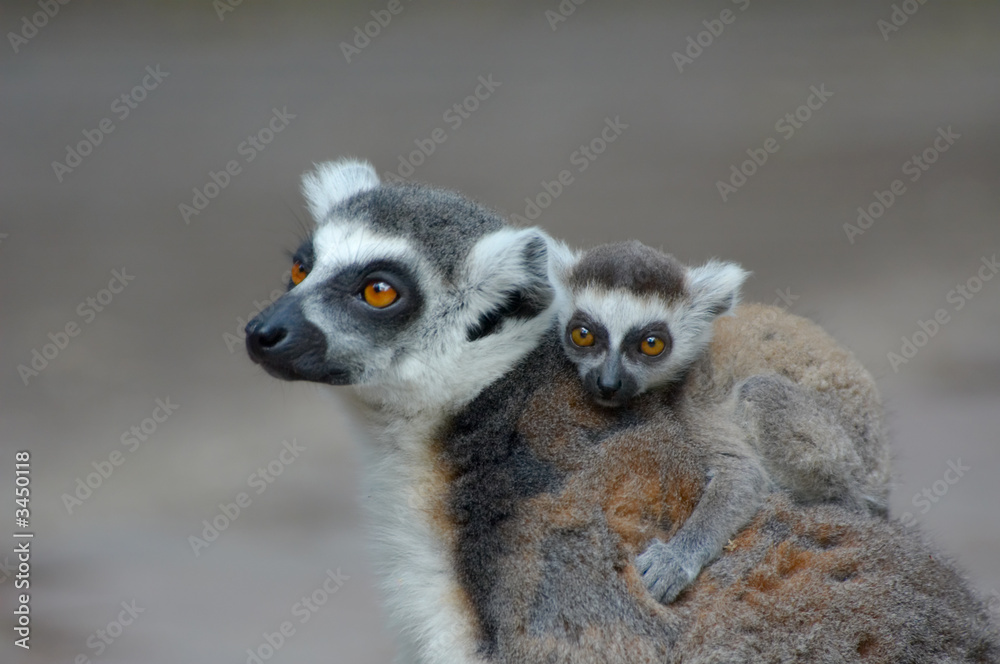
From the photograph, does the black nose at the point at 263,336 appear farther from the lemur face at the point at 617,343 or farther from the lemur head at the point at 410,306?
the lemur face at the point at 617,343

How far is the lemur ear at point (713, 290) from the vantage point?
427 cm

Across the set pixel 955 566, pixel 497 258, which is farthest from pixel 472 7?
pixel 955 566

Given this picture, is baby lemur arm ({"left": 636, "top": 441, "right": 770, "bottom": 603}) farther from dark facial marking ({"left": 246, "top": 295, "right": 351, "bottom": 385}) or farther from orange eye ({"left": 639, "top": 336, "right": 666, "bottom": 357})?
dark facial marking ({"left": 246, "top": 295, "right": 351, "bottom": 385})

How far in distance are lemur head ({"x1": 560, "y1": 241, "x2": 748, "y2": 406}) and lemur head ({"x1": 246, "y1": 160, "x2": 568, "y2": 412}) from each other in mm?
292

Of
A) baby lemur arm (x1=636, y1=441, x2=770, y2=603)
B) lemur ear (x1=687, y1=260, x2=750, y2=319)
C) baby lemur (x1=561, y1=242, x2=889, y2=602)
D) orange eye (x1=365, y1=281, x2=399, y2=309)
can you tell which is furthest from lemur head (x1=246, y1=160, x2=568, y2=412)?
lemur ear (x1=687, y1=260, x2=750, y2=319)

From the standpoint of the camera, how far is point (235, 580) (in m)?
7.42

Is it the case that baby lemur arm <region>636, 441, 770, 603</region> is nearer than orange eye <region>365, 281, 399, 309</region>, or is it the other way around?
baby lemur arm <region>636, 441, 770, 603</region>

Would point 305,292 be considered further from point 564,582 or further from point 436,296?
point 564,582

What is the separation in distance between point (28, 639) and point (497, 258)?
4922 millimetres

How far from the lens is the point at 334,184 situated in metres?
3.95

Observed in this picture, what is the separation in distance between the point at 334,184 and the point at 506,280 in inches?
36.4

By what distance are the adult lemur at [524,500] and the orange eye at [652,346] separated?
371 millimetres

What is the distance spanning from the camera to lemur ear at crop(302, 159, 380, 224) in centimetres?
390

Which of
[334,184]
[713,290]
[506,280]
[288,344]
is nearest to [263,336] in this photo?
[288,344]
